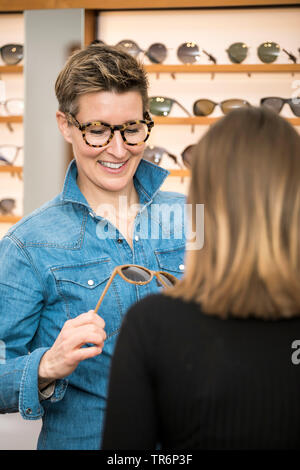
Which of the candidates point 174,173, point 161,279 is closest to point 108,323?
point 161,279

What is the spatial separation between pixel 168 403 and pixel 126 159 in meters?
0.67

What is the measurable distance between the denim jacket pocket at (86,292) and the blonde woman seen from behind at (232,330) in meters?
0.43

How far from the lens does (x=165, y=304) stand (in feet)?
2.25

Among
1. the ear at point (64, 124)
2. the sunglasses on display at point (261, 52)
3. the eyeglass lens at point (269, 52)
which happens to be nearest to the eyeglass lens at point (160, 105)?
the sunglasses on display at point (261, 52)

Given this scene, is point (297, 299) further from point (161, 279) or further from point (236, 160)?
point (161, 279)

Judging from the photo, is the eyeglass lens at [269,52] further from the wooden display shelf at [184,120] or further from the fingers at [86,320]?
the fingers at [86,320]

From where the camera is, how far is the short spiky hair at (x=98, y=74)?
1128mm

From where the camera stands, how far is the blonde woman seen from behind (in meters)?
0.66

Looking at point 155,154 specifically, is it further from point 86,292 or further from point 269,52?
point 86,292

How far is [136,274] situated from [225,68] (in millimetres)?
2919

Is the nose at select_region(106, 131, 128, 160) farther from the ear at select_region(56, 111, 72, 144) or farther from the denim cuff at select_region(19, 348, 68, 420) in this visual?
the denim cuff at select_region(19, 348, 68, 420)

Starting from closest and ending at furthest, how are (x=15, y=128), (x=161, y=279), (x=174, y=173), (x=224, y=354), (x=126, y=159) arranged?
(x=224, y=354)
(x=161, y=279)
(x=126, y=159)
(x=174, y=173)
(x=15, y=128)

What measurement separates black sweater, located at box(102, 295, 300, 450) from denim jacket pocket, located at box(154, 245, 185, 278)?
54 centimetres

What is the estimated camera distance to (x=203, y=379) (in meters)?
0.66
